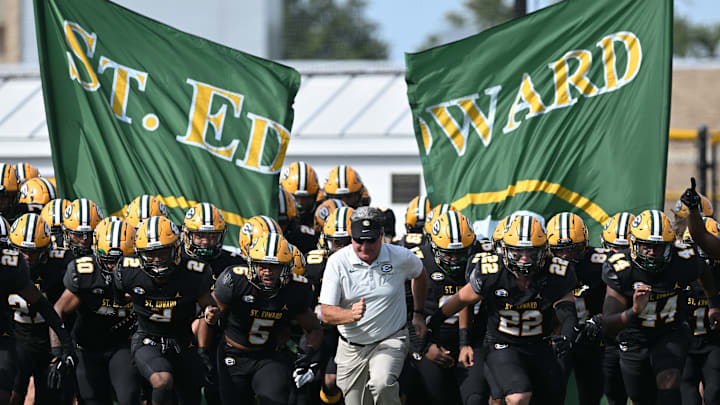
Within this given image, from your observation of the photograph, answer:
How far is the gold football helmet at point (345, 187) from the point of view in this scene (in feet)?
37.5

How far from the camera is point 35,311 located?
8.77m

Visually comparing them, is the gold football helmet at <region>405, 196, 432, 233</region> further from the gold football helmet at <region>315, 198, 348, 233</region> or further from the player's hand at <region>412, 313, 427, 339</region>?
the player's hand at <region>412, 313, 427, 339</region>

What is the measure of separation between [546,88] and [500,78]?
0.46 m

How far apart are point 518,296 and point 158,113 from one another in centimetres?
413

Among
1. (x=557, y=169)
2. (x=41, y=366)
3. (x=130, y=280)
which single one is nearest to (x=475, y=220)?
(x=557, y=169)

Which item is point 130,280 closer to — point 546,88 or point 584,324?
point 584,324

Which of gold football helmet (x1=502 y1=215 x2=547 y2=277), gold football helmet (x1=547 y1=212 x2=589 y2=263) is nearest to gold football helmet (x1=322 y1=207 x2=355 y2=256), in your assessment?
gold football helmet (x1=502 y1=215 x2=547 y2=277)

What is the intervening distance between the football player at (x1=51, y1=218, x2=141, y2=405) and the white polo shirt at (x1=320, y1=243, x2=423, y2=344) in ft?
6.33

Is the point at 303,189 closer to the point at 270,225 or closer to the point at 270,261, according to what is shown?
the point at 270,225

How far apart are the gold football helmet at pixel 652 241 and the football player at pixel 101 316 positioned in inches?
161

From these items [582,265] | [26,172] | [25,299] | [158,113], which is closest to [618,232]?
[582,265]

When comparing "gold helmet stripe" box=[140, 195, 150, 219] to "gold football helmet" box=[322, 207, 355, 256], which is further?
"gold helmet stripe" box=[140, 195, 150, 219]

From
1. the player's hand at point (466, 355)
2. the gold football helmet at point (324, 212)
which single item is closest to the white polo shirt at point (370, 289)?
the player's hand at point (466, 355)

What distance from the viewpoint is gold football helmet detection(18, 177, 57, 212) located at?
35.7 feet
